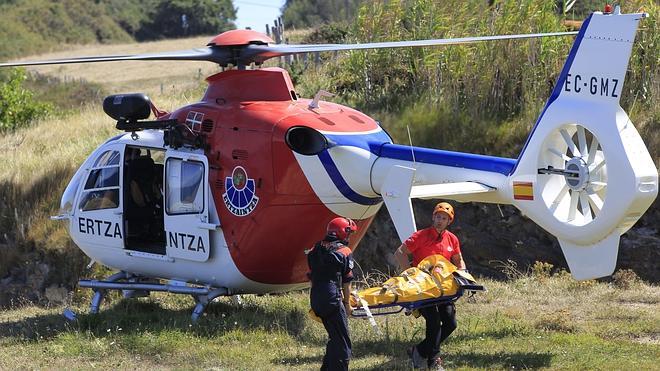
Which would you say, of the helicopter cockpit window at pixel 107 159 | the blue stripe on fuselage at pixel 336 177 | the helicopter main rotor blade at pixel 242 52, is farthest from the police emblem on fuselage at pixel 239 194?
the helicopter cockpit window at pixel 107 159

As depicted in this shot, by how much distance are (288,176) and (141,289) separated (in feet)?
8.62

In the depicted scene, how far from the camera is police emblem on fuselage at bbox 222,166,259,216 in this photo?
1247cm

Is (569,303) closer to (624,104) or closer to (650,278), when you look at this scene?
(650,278)

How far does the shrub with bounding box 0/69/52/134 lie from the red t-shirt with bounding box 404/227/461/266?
17.8 metres

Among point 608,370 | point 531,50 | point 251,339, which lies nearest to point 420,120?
point 531,50

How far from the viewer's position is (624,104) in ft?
Result: 62.3

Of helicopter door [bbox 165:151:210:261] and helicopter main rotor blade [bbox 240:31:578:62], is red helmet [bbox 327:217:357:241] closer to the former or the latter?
helicopter main rotor blade [bbox 240:31:578:62]

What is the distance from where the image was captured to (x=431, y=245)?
10.4 meters

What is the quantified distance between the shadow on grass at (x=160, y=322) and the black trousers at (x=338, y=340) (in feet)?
8.57

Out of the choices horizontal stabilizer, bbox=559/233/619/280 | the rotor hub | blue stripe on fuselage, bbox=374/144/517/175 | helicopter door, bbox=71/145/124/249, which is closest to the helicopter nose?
blue stripe on fuselage, bbox=374/144/517/175

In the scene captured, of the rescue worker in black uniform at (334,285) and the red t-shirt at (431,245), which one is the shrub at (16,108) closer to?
the red t-shirt at (431,245)

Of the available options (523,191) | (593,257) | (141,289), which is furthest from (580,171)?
(141,289)

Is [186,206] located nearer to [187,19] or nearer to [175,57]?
[175,57]

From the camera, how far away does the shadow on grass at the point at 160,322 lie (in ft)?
41.0
